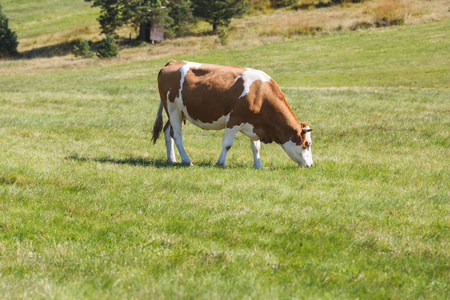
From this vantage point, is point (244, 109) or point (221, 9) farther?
point (221, 9)

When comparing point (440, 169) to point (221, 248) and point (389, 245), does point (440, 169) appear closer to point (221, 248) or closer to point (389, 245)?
point (389, 245)

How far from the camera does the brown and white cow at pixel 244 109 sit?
35.7ft

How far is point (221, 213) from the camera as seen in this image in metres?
7.19

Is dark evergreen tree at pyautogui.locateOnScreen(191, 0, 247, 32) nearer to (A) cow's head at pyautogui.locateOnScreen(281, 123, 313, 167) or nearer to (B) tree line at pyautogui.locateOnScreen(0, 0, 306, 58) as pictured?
(B) tree line at pyautogui.locateOnScreen(0, 0, 306, 58)

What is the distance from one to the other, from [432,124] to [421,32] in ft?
107

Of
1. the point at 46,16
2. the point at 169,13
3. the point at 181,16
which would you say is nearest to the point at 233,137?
the point at 181,16

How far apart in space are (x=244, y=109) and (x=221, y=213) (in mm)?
4063


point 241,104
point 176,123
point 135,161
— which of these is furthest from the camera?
point 176,123

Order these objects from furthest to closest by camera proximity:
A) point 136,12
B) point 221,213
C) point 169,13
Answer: point 169,13 → point 136,12 → point 221,213

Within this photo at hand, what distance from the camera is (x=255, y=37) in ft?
172

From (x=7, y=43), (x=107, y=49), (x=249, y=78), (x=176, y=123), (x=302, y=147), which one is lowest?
(x=107, y=49)

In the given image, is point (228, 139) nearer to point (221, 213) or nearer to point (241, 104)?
point (241, 104)

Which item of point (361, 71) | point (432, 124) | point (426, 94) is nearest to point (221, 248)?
point (432, 124)

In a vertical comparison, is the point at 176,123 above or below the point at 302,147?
above
